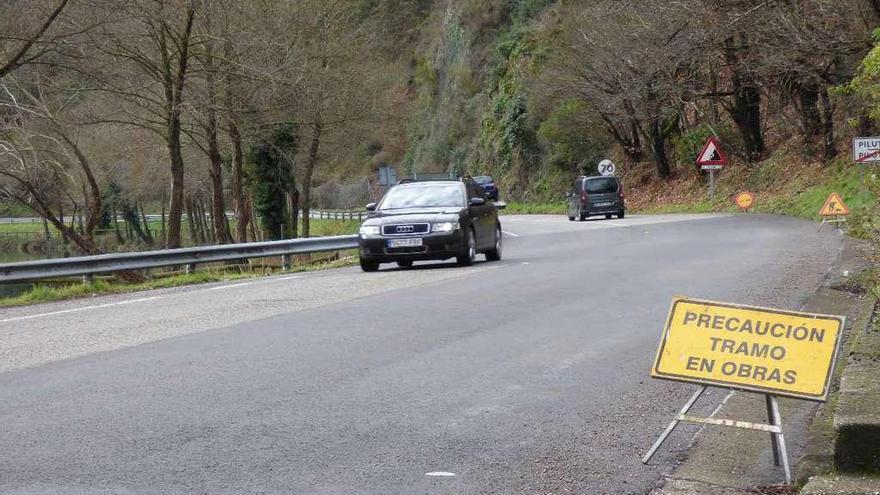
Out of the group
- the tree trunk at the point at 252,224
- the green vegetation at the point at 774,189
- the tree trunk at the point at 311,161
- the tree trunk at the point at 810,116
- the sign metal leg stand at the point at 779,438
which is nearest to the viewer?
the sign metal leg stand at the point at 779,438

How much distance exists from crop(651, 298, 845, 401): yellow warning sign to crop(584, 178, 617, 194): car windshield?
1585 inches

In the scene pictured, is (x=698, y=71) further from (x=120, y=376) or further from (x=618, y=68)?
(x=120, y=376)

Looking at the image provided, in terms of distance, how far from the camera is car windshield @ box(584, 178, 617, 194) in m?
46.3

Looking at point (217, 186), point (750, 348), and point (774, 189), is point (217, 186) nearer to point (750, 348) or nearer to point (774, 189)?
point (774, 189)

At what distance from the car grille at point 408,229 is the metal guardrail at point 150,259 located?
4.77 meters

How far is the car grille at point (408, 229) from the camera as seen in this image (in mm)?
19859

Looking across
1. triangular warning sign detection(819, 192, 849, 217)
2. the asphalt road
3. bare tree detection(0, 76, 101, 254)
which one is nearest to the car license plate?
the asphalt road

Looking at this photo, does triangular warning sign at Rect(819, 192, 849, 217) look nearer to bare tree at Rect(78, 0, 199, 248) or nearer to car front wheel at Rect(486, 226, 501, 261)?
car front wheel at Rect(486, 226, 501, 261)

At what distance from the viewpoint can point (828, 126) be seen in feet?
142

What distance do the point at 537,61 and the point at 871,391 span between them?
60.1 m

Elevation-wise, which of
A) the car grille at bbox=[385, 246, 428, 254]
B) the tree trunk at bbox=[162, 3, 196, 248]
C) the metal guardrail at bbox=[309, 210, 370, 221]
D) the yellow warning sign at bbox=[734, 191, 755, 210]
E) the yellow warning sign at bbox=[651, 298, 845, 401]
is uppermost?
the tree trunk at bbox=[162, 3, 196, 248]

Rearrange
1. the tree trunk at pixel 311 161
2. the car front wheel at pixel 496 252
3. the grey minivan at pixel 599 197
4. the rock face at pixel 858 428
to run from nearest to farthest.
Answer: the rock face at pixel 858 428 < the car front wheel at pixel 496 252 < the tree trunk at pixel 311 161 < the grey minivan at pixel 599 197

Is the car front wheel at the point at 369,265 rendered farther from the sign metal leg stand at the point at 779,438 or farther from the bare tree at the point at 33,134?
the sign metal leg stand at the point at 779,438

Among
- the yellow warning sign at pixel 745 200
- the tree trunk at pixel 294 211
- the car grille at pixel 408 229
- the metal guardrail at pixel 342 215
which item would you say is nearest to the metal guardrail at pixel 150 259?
the car grille at pixel 408 229
